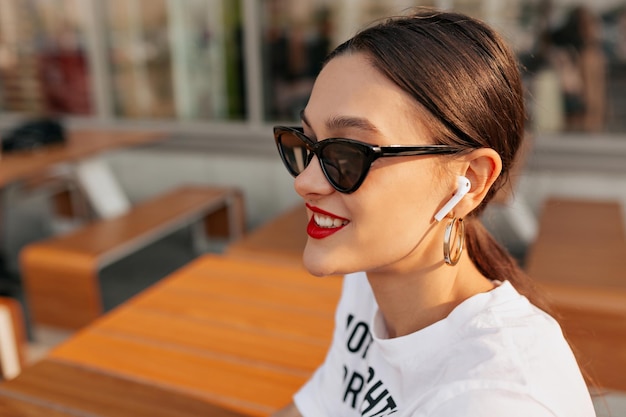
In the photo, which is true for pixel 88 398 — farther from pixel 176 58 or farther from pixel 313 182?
pixel 176 58

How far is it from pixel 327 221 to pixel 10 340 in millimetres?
2118

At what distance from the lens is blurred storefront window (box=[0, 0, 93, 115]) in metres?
Answer: 6.49

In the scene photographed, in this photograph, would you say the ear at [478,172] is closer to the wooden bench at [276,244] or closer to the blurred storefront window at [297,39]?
the wooden bench at [276,244]

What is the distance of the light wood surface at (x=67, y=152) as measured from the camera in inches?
144

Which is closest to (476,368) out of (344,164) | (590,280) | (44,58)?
(344,164)

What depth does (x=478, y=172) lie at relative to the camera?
3.52 ft

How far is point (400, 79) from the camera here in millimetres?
1002

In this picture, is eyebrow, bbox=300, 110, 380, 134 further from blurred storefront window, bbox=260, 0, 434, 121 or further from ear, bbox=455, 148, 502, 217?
blurred storefront window, bbox=260, 0, 434, 121

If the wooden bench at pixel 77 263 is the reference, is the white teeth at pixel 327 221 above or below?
above

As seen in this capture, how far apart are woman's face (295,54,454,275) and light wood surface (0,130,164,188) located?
286 cm

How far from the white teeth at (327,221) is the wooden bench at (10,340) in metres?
2.04

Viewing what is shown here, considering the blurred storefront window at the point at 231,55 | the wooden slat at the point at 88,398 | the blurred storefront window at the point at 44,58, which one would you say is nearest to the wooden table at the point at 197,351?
the wooden slat at the point at 88,398

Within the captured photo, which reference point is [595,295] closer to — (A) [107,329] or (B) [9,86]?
(A) [107,329]

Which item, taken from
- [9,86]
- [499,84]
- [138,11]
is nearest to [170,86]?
[138,11]
